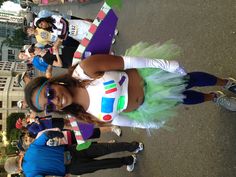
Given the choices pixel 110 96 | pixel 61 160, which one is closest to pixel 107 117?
pixel 110 96

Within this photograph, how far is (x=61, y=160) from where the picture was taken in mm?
5699

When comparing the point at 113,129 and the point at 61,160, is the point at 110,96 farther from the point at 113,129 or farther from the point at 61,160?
the point at 113,129

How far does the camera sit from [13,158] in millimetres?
5719

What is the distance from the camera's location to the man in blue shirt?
5367mm

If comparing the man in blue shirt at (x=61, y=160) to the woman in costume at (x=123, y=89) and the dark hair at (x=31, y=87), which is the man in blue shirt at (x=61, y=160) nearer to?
the woman in costume at (x=123, y=89)

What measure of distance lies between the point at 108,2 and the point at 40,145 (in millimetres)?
2877

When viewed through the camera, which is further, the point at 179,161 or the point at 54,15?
the point at 54,15

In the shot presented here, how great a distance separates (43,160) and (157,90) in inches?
94.7

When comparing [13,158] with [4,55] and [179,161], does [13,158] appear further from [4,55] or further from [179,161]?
[4,55]

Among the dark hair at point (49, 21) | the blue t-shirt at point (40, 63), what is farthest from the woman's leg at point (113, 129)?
the dark hair at point (49, 21)

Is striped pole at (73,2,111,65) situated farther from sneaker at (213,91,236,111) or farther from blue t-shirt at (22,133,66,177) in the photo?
blue t-shirt at (22,133,66,177)

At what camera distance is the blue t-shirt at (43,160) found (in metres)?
5.32

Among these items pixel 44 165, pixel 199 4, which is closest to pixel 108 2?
pixel 199 4

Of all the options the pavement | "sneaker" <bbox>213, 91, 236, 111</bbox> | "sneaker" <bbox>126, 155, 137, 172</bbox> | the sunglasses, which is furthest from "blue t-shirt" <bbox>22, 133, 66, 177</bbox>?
"sneaker" <bbox>213, 91, 236, 111</bbox>
